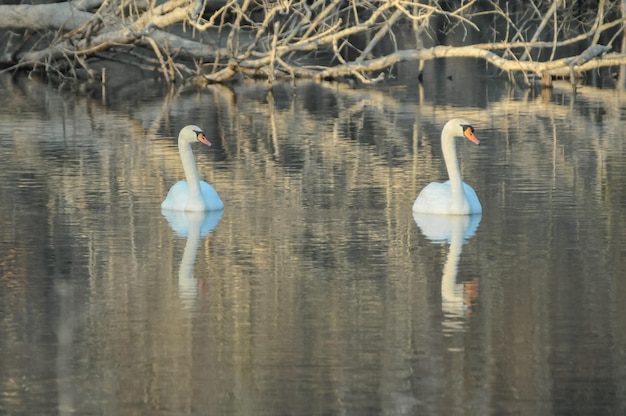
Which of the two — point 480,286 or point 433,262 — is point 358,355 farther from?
point 433,262

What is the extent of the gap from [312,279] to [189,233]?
103 inches

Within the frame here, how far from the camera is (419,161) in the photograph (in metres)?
18.5

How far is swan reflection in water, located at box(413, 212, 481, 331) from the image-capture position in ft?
30.8

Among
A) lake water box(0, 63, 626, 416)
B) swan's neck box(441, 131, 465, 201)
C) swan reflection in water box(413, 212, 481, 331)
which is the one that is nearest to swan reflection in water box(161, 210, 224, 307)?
lake water box(0, 63, 626, 416)

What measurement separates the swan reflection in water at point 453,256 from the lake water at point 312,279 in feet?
0.10

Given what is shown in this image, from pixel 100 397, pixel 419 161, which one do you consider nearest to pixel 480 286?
pixel 100 397

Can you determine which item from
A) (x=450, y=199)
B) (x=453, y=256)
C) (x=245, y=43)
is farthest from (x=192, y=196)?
(x=245, y=43)

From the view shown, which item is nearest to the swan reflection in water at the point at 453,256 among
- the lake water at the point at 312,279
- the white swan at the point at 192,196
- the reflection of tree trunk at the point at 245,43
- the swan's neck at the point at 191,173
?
the lake water at the point at 312,279

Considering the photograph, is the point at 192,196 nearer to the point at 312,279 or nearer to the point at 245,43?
the point at 312,279

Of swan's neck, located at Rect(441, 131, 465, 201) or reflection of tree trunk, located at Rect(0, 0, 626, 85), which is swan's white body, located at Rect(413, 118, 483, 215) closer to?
swan's neck, located at Rect(441, 131, 465, 201)

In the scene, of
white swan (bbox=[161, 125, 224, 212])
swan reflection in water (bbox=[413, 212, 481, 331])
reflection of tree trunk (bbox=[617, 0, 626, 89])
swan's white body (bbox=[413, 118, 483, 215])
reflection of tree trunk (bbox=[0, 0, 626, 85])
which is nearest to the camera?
swan reflection in water (bbox=[413, 212, 481, 331])

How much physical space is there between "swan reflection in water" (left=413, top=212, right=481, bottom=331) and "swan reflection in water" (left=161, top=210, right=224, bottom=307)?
1.60 meters

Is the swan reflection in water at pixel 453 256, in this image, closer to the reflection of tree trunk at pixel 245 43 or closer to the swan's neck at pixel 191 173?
the swan's neck at pixel 191 173

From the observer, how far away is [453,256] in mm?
11586
